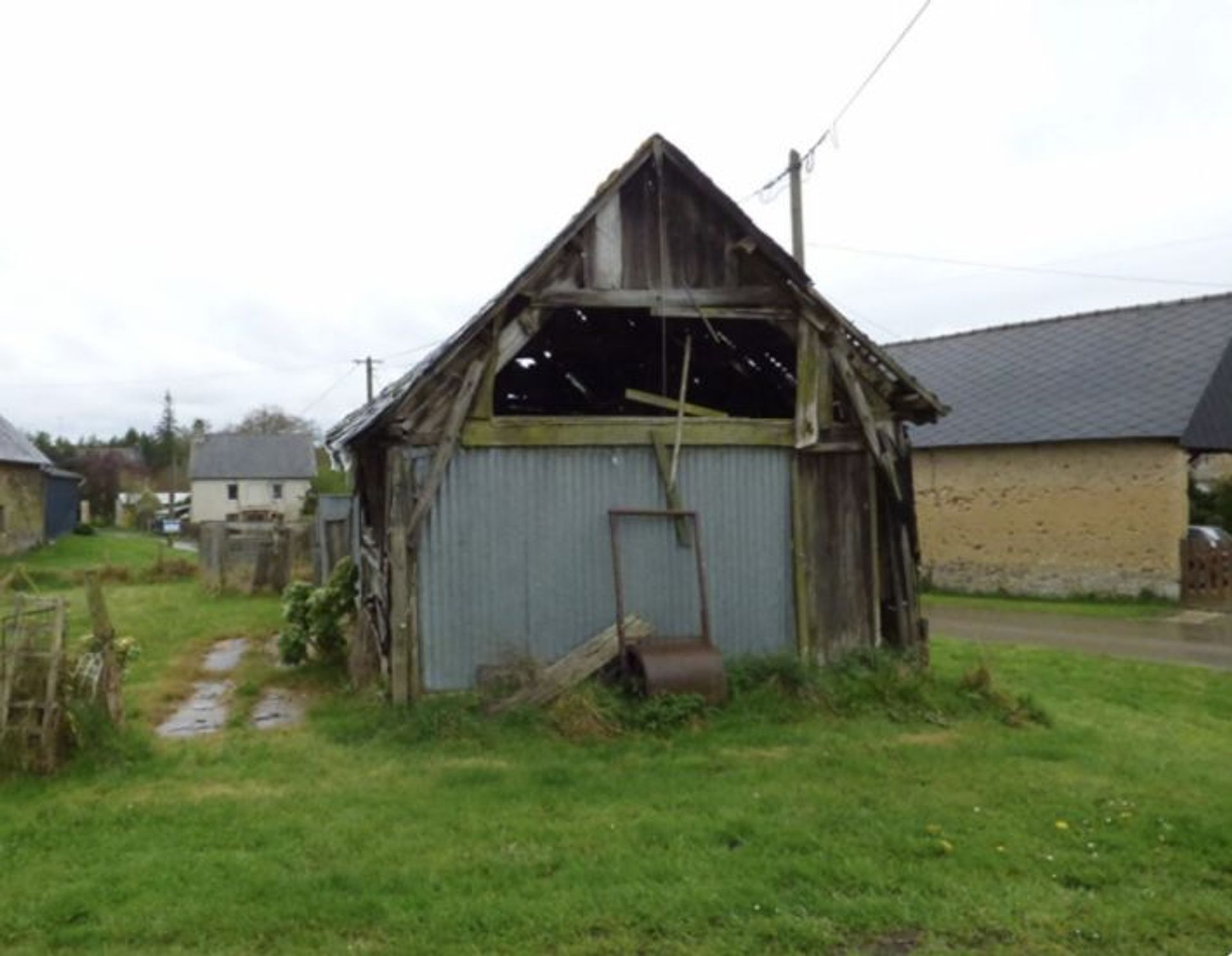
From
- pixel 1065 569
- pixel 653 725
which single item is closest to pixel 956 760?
pixel 653 725

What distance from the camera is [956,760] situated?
7.75 meters

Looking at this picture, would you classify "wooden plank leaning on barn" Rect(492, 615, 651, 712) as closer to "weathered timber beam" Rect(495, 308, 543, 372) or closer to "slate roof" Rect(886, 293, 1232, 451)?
"weathered timber beam" Rect(495, 308, 543, 372)

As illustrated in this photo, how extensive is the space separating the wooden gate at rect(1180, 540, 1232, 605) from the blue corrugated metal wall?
35204 millimetres

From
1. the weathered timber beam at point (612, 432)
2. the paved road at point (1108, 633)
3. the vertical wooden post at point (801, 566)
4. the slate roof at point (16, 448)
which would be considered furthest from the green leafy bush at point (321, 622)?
the slate roof at point (16, 448)

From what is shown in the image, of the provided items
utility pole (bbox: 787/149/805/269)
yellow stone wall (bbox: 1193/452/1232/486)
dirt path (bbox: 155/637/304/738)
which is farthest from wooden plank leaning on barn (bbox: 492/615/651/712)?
yellow stone wall (bbox: 1193/452/1232/486)

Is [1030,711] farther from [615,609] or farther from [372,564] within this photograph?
[372,564]

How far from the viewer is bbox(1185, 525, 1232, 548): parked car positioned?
66.1 ft

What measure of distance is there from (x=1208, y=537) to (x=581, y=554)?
1716 centimetres

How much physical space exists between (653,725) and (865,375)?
170 inches

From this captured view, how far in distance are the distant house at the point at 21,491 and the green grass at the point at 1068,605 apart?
27510mm

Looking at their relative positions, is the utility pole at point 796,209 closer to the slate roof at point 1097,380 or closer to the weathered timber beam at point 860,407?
the weathered timber beam at point 860,407

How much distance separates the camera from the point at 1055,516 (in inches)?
862

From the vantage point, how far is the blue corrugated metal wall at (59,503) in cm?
3681

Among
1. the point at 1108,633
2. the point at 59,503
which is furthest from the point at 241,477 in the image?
the point at 1108,633
